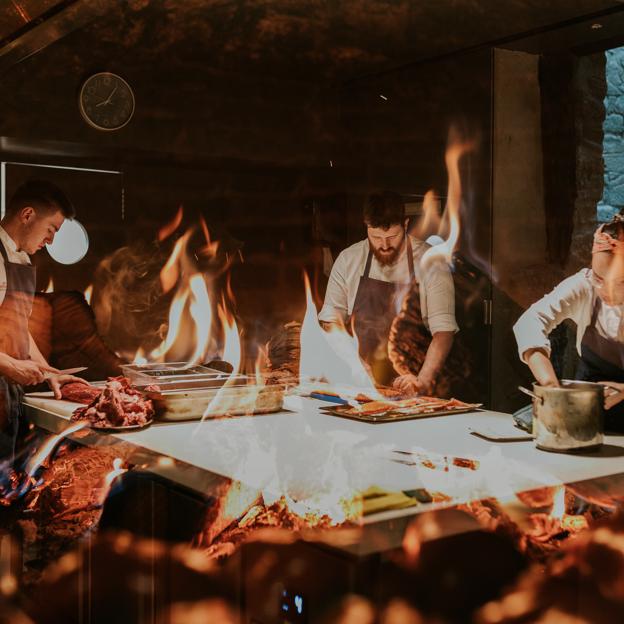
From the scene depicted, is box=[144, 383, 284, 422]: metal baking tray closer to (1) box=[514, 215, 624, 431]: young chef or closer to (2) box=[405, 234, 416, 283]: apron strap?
(1) box=[514, 215, 624, 431]: young chef

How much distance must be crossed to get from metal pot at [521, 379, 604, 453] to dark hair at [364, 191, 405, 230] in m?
2.88

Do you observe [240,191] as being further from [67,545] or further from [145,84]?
[67,545]

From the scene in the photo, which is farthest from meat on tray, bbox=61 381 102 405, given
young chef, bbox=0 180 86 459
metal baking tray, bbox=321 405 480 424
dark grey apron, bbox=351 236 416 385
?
dark grey apron, bbox=351 236 416 385

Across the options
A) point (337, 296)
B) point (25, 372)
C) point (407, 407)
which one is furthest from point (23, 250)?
point (407, 407)

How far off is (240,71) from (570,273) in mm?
2425

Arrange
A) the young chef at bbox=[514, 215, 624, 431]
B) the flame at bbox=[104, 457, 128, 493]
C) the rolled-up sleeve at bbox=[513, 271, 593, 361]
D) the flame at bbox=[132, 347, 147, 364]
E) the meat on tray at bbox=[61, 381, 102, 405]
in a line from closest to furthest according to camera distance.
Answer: the flame at bbox=[104, 457, 128, 493] < the meat on tray at bbox=[61, 381, 102, 405] < the young chef at bbox=[514, 215, 624, 431] < the rolled-up sleeve at bbox=[513, 271, 593, 361] < the flame at bbox=[132, 347, 147, 364]

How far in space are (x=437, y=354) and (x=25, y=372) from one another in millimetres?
2100

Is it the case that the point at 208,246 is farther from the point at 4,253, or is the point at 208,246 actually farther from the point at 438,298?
the point at 438,298

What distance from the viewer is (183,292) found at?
4426 mm

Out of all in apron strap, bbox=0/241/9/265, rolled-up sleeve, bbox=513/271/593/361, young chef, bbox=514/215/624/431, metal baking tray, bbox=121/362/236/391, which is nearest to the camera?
metal baking tray, bbox=121/362/236/391

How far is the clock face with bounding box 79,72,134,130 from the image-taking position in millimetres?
4061

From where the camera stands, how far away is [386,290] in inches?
173

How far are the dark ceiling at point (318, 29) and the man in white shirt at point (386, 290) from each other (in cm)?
88

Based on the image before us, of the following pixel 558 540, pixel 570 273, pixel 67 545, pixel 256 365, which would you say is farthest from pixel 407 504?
pixel 256 365
